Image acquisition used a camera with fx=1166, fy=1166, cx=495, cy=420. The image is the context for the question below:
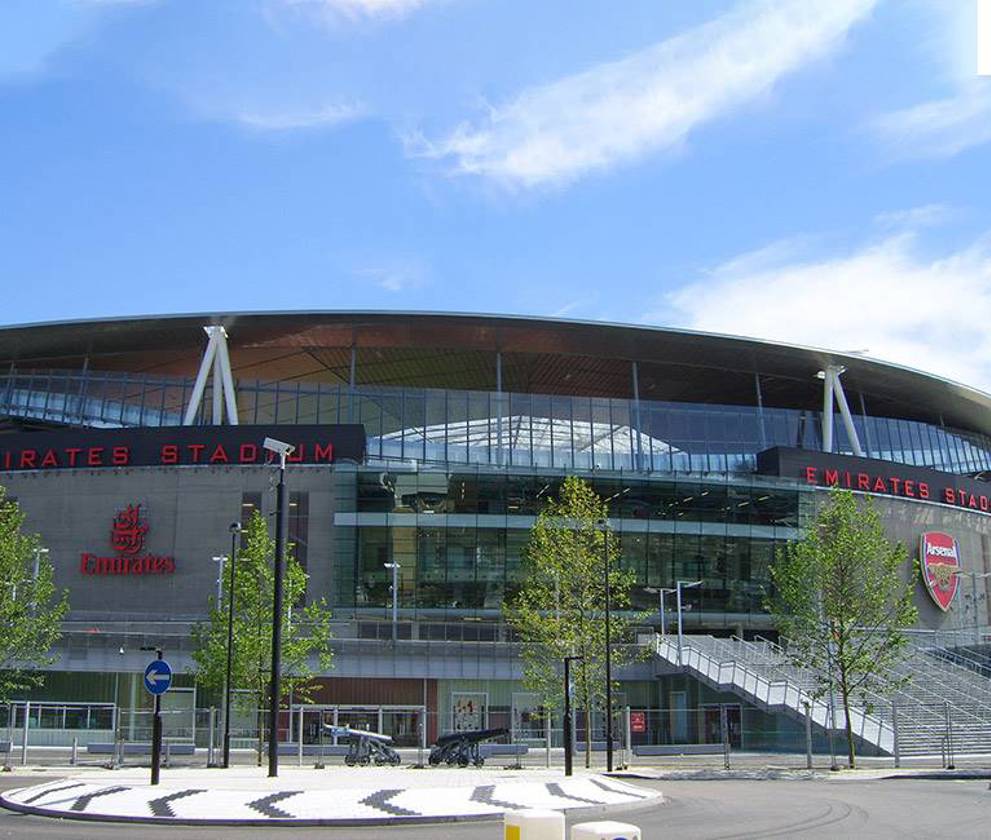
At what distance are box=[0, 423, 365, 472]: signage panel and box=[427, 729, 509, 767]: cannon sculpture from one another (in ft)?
109

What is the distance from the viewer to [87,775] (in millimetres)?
31266

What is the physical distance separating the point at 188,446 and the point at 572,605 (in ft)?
107

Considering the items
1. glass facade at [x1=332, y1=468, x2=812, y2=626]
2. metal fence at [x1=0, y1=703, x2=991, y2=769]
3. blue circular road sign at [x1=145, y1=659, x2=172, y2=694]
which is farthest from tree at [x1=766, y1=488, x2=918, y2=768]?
glass facade at [x1=332, y1=468, x2=812, y2=626]

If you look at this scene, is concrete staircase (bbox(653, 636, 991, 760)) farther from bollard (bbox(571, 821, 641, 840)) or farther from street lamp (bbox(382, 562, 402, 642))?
bollard (bbox(571, 821, 641, 840))

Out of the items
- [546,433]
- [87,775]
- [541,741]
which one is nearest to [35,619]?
[87,775]

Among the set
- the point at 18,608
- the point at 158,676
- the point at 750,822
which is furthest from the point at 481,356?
the point at 750,822

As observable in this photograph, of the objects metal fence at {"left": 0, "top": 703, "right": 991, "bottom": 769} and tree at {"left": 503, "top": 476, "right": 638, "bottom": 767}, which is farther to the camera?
tree at {"left": 503, "top": 476, "right": 638, "bottom": 767}

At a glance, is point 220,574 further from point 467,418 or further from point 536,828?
point 536,828

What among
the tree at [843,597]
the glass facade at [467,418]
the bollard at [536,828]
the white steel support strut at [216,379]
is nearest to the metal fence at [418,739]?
the tree at [843,597]

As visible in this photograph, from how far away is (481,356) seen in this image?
76938mm

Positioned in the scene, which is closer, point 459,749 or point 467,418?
point 459,749

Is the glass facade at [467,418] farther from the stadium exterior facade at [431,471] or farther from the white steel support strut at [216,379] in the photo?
the white steel support strut at [216,379]

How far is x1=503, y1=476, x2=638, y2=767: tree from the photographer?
42531 mm

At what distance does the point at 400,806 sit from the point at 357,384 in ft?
199
